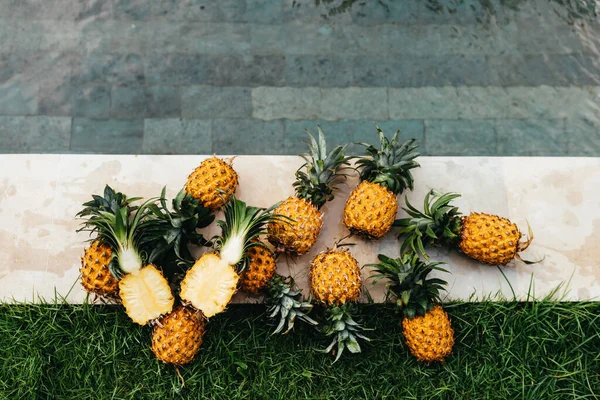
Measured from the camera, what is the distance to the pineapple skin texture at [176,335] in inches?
139

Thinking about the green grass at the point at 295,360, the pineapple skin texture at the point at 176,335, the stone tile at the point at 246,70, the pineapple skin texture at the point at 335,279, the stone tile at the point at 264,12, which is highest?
the stone tile at the point at 264,12

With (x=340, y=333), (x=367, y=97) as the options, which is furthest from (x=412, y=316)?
(x=367, y=97)

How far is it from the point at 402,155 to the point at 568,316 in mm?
1572

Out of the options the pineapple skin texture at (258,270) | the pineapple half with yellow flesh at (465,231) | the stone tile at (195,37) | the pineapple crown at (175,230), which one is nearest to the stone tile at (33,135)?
the stone tile at (195,37)

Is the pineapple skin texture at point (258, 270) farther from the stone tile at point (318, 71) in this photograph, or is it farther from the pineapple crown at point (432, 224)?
the stone tile at point (318, 71)

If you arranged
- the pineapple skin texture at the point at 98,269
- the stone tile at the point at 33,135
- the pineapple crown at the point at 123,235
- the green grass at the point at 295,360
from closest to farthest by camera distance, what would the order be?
the pineapple crown at the point at 123,235
the pineapple skin texture at the point at 98,269
the green grass at the point at 295,360
the stone tile at the point at 33,135

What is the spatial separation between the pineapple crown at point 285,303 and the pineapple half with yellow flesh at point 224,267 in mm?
259

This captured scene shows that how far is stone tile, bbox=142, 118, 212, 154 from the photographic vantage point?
452 cm

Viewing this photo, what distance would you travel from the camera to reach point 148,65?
463 cm

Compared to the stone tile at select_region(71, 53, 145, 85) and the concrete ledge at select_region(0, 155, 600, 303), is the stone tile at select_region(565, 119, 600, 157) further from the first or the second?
the stone tile at select_region(71, 53, 145, 85)

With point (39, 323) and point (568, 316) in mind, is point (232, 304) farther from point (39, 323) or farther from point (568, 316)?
point (568, 316)

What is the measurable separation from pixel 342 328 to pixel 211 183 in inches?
48.8

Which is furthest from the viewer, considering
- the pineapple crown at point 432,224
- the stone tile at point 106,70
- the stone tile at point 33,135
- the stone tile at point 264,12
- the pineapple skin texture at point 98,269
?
the stone tile at point 264,12

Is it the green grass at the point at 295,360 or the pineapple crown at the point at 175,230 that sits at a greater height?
the pineapple crown at the point at 175,230
